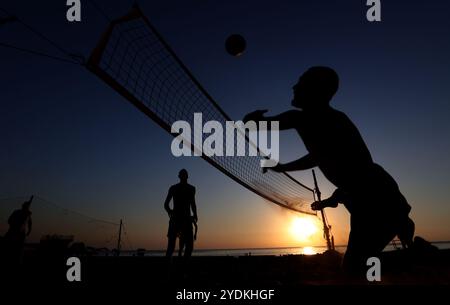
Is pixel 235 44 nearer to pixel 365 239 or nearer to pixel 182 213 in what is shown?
pixel 182 213

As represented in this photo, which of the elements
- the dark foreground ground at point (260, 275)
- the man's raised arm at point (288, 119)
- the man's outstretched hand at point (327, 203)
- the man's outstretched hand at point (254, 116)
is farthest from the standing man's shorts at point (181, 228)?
the man's raised arm at point (288, 119)

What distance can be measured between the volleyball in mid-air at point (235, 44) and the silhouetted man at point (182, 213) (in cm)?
306

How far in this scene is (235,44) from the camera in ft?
20.5

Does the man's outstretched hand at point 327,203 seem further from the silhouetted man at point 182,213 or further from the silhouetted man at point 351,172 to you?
the silhouetted man at point 182,213

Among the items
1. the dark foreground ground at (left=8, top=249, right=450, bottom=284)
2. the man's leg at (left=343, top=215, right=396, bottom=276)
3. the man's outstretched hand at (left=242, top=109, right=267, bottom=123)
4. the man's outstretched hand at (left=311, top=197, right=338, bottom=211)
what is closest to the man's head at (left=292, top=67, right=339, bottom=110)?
the man's outstretched hand at (left=242, top=109, right=267, bottom=123)

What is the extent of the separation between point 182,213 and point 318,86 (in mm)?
5065

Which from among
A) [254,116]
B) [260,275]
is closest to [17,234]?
[260,275]

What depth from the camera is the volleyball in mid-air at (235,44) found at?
6219mm

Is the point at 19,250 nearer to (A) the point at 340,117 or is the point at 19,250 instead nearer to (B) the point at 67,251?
(B) the point at 67,251

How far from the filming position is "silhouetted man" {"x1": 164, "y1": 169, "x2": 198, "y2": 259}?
6491 millimetres

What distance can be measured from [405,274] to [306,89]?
3554 millimetres

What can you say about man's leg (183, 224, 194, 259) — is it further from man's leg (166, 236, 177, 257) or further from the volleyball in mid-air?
the volleyball in mid-air

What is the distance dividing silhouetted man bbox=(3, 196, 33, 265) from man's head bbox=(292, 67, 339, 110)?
341 inches

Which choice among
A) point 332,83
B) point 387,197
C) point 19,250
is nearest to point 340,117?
point 332,83
